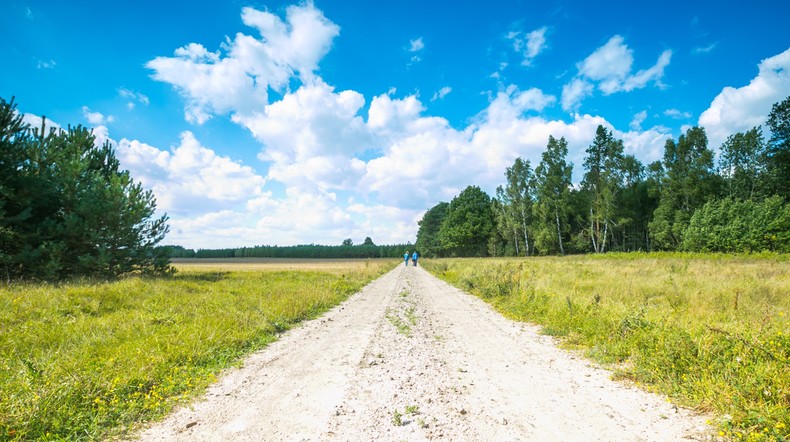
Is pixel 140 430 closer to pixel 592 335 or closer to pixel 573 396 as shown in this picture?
pixel 573 396

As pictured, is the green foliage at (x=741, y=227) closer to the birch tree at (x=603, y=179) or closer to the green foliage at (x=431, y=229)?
the birch tree at (x=603, y=179)

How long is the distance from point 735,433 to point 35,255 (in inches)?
942

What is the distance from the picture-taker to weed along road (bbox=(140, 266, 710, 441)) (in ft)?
11.6

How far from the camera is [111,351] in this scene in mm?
5906

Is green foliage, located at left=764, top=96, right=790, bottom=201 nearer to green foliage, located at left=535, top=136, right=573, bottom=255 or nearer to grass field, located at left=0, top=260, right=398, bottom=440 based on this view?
green foliage, located at left=535, top=136, right=573, bottom=255

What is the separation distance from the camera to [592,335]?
23.5 ft

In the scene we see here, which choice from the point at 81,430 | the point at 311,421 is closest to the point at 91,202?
the point at 81,430

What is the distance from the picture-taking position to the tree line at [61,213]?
51.2ft

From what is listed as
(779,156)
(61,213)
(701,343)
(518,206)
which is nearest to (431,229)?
(518,206)

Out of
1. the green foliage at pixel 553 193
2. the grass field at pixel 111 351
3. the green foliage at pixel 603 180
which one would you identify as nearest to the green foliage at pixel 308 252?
the green foliage at pixel 553 193

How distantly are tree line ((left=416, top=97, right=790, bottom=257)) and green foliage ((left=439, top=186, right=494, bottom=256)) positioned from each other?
9.59m

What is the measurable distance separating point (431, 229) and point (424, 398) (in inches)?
4116

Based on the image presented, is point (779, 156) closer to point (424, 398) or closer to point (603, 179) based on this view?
point (603, 179)

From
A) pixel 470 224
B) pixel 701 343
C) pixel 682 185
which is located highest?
pixel 682 185
